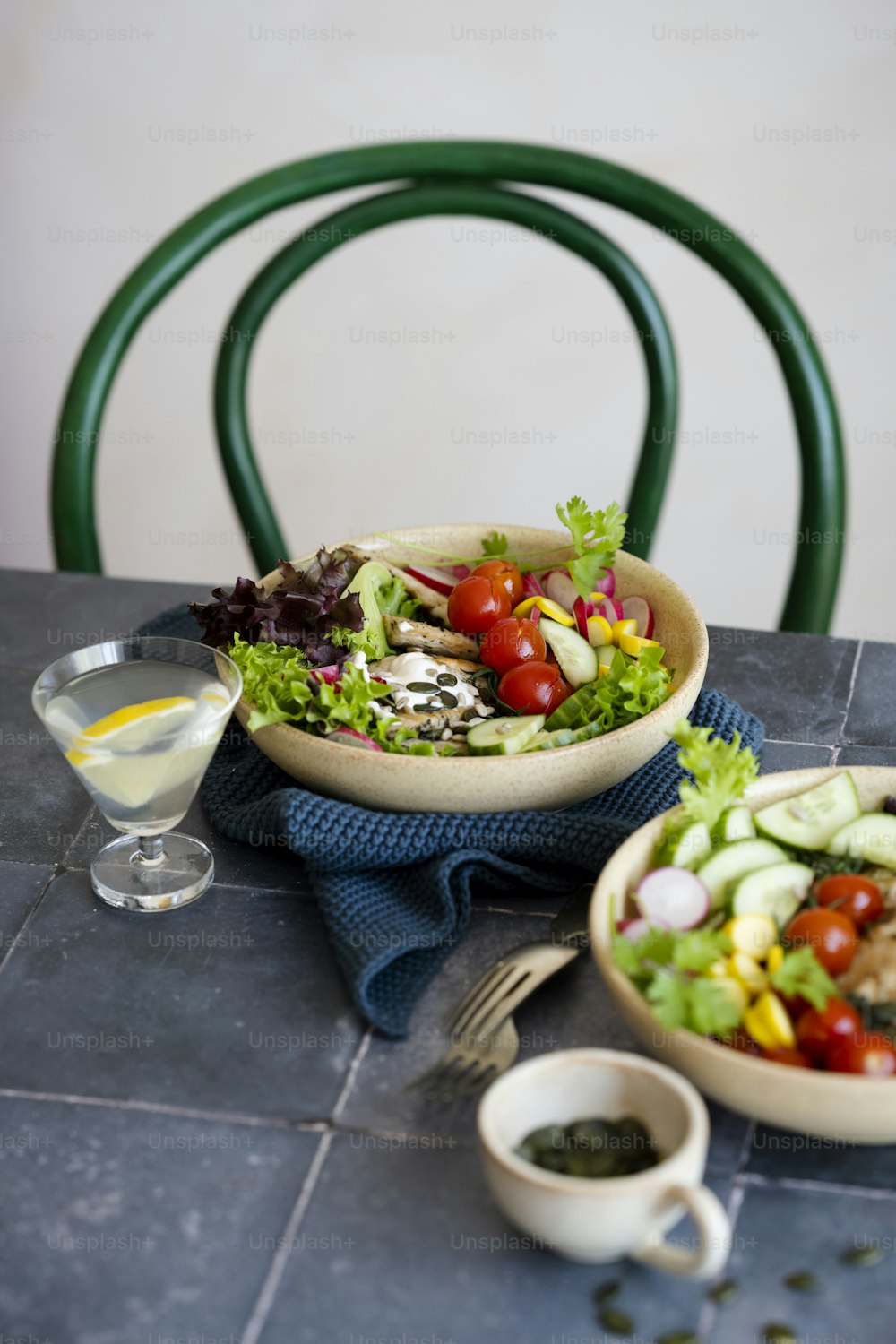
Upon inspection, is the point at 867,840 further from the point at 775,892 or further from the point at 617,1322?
the point at 617,1322

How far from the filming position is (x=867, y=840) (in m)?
1.22

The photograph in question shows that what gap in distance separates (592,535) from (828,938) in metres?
0.69

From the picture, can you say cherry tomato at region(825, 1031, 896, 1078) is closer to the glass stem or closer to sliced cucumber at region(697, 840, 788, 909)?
sliced cucumber at region(697, 840, 788, 909)

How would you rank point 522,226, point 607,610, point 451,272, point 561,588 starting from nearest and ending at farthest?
point 607,610 → point 561,588 → point 522,226 → point 451,272

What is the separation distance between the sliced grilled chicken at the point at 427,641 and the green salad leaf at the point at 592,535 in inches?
6.0

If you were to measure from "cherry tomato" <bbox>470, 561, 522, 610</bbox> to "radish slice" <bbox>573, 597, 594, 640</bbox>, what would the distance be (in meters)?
0.09

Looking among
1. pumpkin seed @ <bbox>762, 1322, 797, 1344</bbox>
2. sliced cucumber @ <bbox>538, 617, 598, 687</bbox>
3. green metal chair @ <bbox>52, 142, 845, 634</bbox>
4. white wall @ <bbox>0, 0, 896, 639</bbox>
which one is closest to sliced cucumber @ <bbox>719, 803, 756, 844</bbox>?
sliced cucumber @ <bbox>538, 617, 598, 687</bbox>

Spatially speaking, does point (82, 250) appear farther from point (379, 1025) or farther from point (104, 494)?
point (379, 1025)

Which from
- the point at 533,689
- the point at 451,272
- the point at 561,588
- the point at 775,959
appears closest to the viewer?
the point at 775,959

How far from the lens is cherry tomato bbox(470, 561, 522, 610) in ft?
5.45

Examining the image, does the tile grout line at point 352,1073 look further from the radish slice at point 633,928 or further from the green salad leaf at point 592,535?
Result: the green salad leaf at point 592,535

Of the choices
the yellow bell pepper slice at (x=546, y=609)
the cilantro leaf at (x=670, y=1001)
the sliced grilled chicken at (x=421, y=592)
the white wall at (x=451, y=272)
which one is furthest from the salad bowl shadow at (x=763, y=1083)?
the white wall at (x=451, y=272)

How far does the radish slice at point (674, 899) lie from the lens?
1.13 m

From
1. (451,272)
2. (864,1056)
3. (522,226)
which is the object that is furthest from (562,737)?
(451,272)
